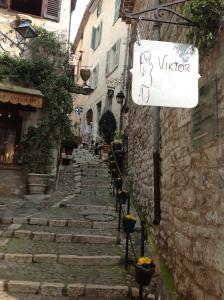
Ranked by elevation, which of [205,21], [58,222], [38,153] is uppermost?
[205,21]

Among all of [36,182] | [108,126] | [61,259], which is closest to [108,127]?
[108,126]

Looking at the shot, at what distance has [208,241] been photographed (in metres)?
3.45

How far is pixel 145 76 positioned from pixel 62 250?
3805 millimetres

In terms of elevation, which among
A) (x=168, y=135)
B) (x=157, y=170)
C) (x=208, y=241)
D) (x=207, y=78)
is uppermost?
(x=207, y=78)

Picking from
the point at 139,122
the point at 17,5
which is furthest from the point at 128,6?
the point at 139,122

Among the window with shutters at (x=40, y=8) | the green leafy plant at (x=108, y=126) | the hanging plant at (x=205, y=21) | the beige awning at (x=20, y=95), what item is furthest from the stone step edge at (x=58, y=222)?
the green leafy plant at (x=108, y=126)

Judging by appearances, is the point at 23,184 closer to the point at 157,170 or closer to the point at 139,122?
the point at 139,122

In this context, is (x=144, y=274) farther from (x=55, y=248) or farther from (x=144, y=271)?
(x=55, y=248)

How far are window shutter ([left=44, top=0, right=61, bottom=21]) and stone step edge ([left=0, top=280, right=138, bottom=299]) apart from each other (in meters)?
9.21

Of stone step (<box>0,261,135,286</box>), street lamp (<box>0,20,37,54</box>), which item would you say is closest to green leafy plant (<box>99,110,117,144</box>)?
street lamp (<box>0,20,37,54</box>)

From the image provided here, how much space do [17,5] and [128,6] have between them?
375cm

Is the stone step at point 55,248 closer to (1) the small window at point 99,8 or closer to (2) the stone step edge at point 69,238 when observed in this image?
(2) the stone step edge at point 69,238

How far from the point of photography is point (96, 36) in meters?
23.3

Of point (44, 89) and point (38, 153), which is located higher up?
point (44, 89)
